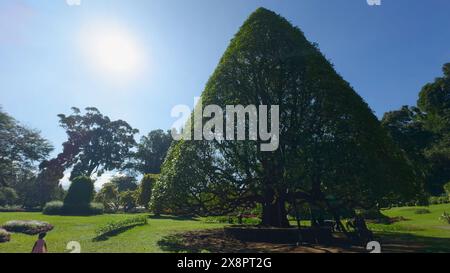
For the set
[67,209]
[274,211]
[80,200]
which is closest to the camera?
[274,211]

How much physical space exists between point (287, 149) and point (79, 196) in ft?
96.5

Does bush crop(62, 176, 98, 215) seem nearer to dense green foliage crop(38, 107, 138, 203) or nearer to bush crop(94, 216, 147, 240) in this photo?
bush crop(94, 216, 147, 240)

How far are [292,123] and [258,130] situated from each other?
1.97m

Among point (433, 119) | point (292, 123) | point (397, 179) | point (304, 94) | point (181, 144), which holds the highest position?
point (433, 119)

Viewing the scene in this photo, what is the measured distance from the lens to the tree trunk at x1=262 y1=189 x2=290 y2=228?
57.2 ft

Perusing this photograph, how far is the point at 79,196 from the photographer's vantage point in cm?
3547

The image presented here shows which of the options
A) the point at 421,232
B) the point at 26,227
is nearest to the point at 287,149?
the point at 421,232

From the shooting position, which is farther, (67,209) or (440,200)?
(440,200)

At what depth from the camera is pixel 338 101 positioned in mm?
15023

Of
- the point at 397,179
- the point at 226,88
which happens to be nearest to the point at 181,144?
the point at 226,88

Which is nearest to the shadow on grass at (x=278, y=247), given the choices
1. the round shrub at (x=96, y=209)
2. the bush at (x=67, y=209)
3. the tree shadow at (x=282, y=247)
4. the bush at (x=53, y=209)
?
the tree shadow at (x=282, y=247)

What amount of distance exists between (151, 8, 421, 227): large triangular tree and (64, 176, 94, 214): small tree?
2152cm

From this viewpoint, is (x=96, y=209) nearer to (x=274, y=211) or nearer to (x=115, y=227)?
(x=115, y=227)
